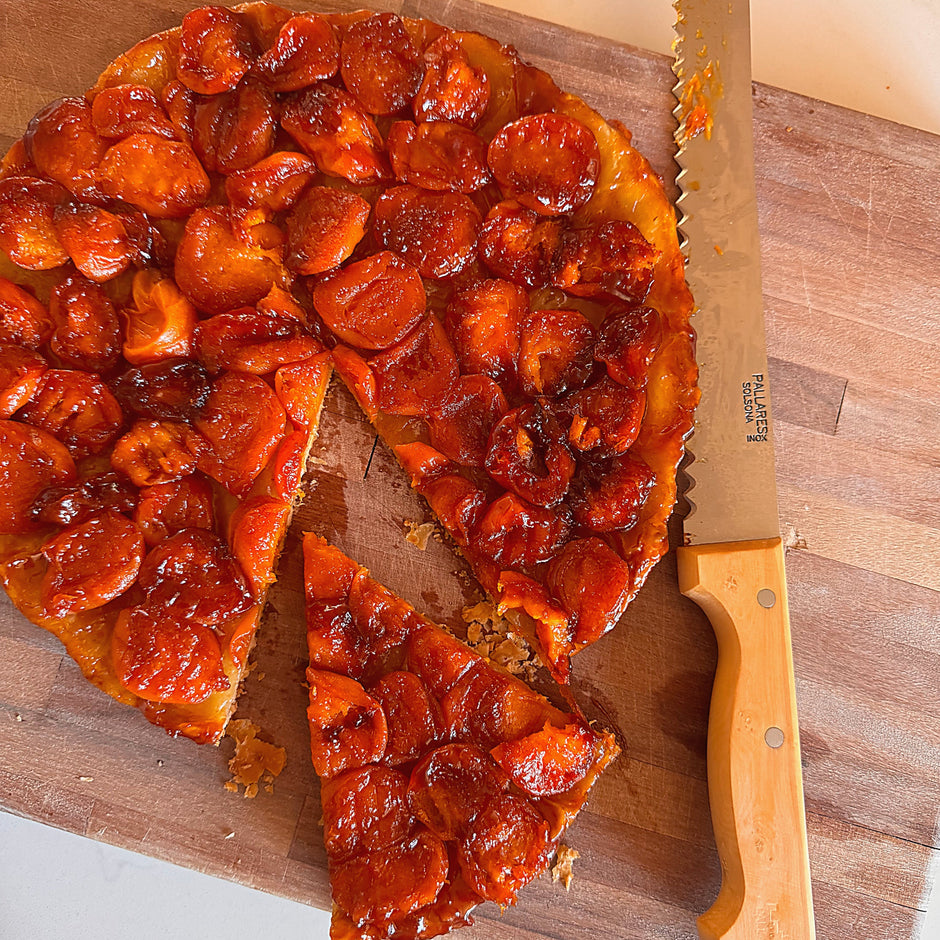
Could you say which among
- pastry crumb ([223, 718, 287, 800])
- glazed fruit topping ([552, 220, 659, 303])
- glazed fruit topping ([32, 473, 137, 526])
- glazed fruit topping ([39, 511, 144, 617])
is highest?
glazed fruit topping ([552, 220, 659, 303])

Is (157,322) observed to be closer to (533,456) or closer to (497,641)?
(533,456)

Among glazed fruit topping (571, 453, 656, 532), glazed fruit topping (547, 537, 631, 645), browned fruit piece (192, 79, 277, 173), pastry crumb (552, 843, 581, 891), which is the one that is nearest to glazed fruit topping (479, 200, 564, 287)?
glazed fruit topping (571, 453, 656, 532)

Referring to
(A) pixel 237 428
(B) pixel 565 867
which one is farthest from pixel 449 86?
(B) pixel 565 867

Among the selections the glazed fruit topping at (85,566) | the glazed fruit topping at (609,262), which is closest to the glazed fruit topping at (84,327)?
the glazed fruit topping at (85,566)

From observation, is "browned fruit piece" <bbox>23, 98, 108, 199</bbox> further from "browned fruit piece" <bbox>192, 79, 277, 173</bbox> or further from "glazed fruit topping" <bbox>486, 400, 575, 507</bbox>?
"glazed fruit topping" <bbox>486, 400, 575, 507</bbox>

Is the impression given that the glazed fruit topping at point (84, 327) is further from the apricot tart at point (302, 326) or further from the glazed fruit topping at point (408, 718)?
the glazed fruit topping at point (408, 718)
